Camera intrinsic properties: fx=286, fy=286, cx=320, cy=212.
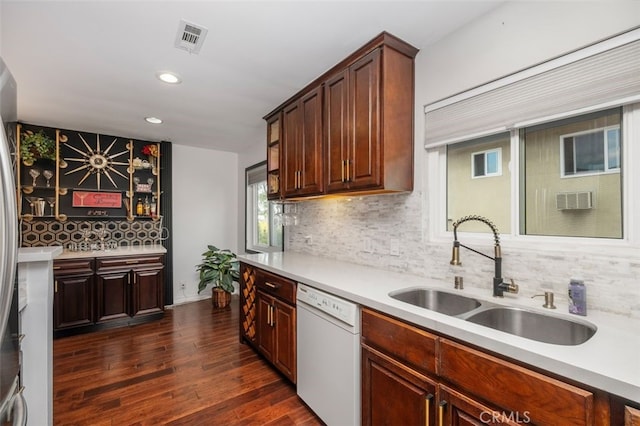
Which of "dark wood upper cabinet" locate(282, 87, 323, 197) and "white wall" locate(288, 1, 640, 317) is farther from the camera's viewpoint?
"dark wood upper cabinet" locate(282, 87, 323, 197)

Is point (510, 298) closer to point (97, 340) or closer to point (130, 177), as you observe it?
point (97, 340)

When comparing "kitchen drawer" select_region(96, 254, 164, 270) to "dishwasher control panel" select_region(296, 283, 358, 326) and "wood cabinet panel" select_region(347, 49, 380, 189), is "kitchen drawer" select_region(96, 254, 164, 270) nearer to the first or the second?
"dishwasher control panel" select_region(296, 283, 358, 326)

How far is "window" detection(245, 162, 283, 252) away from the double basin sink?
2514 mm

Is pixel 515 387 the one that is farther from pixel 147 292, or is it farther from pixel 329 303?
pixel 147 292

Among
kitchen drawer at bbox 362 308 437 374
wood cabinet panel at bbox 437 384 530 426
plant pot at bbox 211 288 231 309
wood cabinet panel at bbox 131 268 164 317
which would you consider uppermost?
kitchen drawer at bbox 362 308 437 374

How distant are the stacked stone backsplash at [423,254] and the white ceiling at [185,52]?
3.59ft

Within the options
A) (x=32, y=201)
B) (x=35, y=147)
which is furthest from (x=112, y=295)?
(x=35, y=147)

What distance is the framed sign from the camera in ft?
12.0

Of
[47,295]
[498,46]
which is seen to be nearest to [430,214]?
[498,46]

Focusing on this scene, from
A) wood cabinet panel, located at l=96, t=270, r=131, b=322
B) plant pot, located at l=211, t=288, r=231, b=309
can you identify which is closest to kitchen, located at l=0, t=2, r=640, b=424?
plant pot, located at l=211, t=288, r=231, b=309

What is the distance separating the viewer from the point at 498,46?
1.57m

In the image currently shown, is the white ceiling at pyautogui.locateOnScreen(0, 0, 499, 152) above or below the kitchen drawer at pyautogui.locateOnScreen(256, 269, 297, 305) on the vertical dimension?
above

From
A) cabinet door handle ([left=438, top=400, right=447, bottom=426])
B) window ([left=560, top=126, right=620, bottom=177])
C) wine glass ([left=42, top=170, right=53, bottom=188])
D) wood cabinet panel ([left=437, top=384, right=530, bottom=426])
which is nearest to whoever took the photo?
wood cabinet panel ([left=437, top=384, right=530, bottom=426])

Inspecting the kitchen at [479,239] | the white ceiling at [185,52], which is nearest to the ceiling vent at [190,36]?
the white ceiling at [185,52]
